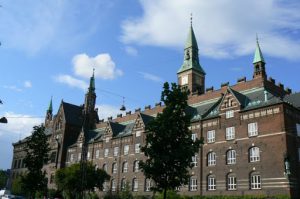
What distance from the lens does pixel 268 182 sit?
45281 mm

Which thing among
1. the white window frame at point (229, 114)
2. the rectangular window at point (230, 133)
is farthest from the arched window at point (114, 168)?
the white window frame at point (229, 114)

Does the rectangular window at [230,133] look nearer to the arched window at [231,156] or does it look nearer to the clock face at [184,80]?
the arched window at [231,156]

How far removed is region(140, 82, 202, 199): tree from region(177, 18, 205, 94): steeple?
165ft

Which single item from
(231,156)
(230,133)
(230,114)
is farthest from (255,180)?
(230,114)

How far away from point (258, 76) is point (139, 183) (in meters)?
28.6

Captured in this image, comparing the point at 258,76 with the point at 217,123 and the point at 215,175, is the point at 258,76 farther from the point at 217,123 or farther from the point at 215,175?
the point at 215,175

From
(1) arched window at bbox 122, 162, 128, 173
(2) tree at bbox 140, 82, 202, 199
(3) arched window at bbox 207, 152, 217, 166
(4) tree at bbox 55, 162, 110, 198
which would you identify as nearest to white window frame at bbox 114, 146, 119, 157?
(1) arched window at bbox 122, 162, 128, 173

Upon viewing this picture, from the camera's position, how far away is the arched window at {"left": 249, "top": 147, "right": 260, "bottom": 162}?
157 feet

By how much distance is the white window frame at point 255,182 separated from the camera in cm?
4671

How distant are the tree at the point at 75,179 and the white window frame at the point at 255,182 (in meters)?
25.8

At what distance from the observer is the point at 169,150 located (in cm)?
2678

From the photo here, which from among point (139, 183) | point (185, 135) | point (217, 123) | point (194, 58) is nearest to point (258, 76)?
point (217, 123)

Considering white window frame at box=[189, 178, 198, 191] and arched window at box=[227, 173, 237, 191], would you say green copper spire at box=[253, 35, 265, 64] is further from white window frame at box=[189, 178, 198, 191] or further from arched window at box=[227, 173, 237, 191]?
white window frame at box=[189, 178, 198, 191]

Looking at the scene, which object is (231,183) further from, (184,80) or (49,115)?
(49,115)
